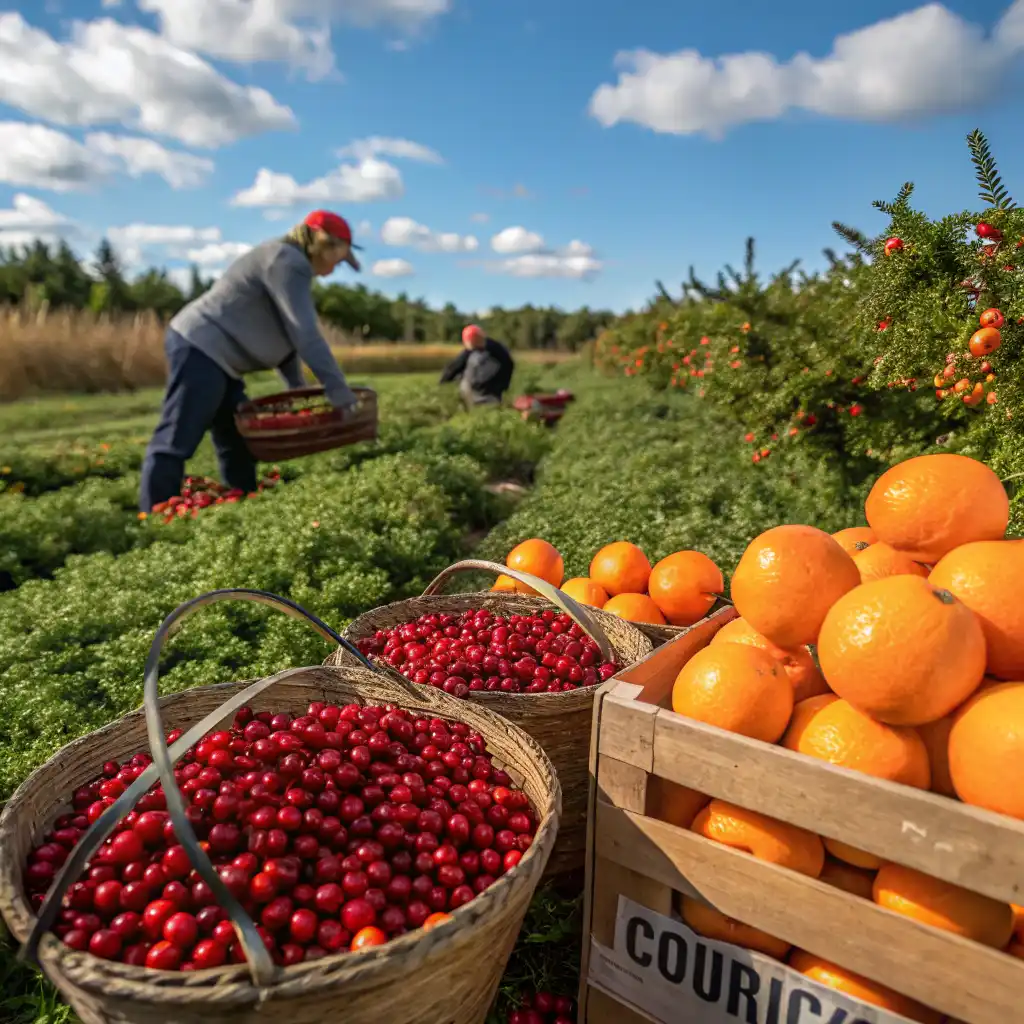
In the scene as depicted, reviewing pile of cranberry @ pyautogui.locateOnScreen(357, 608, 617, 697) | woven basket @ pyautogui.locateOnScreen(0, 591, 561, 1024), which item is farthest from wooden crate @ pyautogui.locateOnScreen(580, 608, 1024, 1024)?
pile of cranberry @ pyautogui.locateOnScreen(357, 608, 617, 697)

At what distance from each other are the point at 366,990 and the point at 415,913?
20 cm

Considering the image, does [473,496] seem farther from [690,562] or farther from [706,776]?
[706,776]

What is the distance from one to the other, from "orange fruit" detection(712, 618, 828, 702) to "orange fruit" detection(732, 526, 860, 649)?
0.08 metres

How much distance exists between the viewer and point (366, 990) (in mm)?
1253

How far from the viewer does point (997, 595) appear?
4.85ft

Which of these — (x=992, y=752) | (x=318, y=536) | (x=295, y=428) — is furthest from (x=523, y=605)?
(x=295, y=428)

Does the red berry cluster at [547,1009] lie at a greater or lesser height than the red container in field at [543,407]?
lesser

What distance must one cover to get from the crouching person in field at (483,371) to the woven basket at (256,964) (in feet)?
35.1

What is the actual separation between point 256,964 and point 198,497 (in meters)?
5.32

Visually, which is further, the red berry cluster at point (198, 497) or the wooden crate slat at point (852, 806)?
the red berry cluster at point (198, 497)

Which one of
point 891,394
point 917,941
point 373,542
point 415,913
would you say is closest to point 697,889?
point 917,941

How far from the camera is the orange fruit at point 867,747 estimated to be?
1400 millimetres

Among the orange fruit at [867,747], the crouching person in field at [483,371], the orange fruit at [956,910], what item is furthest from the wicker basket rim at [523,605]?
the crouching person in field at [483,371]

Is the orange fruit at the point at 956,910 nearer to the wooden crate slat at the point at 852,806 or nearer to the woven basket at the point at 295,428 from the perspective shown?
the wooden crate slat at the point at 852,806
